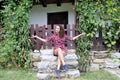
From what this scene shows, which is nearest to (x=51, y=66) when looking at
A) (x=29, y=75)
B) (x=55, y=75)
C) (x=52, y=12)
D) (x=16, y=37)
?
(x=55, y=75)

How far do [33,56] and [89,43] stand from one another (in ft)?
6.10

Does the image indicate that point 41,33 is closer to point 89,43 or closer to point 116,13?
point 89,43

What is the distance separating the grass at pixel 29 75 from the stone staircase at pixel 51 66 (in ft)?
0.81

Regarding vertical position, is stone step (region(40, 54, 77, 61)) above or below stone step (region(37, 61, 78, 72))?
above

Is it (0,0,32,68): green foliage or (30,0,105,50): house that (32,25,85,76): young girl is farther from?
(30,0,105,50): house

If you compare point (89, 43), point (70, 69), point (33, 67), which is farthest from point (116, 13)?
point (33, 67)

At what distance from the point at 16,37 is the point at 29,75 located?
60.6 inches

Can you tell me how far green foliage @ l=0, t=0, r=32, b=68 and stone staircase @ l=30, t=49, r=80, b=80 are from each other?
387 millimetres

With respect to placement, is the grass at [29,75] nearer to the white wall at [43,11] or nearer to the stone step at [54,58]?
the stone step at [54,58]

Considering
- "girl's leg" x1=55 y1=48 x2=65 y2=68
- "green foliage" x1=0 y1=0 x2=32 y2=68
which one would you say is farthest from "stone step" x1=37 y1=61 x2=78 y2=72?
"green foliage" x1=0 y1=0 x2=32 y2=68

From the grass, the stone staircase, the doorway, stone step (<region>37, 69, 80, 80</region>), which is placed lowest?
the grass

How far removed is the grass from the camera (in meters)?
6.65

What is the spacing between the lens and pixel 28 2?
7.94 meters

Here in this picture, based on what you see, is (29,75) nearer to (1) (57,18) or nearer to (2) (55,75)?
(2) (55,75)
